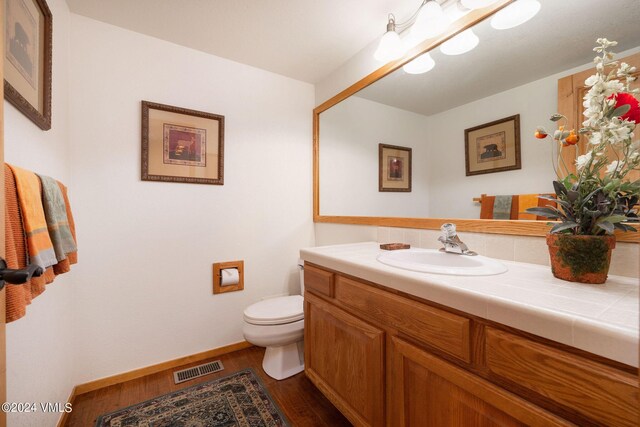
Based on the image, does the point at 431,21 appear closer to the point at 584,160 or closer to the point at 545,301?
the point at 584,160

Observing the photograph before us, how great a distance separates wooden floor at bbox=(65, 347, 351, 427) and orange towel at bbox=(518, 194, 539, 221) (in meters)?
1.29

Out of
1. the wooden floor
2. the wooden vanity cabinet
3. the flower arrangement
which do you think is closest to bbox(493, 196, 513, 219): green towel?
the flower arrangement

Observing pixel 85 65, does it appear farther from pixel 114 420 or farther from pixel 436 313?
pixel 436 313

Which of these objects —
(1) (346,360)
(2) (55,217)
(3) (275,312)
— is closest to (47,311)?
A: (2) (55,217)

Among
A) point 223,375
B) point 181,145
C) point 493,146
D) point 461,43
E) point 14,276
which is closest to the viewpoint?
point 14,276

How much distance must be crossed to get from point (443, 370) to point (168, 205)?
1806 millimetres

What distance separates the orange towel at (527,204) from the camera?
1.07 m

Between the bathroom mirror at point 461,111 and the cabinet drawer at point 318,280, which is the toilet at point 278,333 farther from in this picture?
the bathroom mirror at point 461,111

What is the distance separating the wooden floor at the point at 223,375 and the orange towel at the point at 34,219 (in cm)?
114

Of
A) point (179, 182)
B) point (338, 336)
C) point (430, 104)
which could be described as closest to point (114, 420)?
point (338, 336)

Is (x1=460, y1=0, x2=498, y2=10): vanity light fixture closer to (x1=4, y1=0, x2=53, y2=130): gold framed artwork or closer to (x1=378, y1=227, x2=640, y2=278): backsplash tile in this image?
(x1=378, y1=227, x2=640, y2=278): backsplash tile

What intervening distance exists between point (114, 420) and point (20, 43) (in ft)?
5.60

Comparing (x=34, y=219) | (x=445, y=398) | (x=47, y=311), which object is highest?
(x=34, y=219)

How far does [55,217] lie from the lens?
0.90 m
